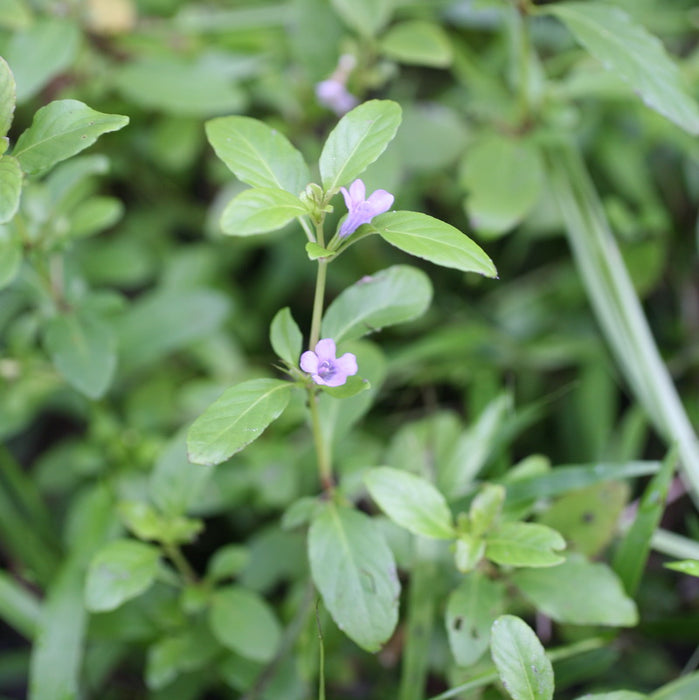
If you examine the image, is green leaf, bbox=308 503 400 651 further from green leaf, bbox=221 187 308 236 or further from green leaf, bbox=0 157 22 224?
green leaf, bbox=0 157 22 224

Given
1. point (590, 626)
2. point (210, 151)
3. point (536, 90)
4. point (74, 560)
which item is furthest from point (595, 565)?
point (210, 151)

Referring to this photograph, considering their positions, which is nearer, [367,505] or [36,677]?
[36,677]

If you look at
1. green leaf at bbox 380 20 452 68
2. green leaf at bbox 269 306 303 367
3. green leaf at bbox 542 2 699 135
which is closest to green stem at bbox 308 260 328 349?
green leaf at bbox 269 306 303 367

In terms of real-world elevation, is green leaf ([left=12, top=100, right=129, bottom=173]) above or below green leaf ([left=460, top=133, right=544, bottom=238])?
above

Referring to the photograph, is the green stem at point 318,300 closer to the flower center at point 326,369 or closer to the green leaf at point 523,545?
the flower center at point 326,369

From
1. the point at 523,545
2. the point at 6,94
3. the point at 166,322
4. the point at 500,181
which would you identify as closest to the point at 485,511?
the point at 523,545

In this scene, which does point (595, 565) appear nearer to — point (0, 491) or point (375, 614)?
point (375, 614)

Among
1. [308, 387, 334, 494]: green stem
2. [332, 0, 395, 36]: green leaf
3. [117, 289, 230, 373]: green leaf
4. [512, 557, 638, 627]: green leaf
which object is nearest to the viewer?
[308, 387, 334, 494]: green stem
